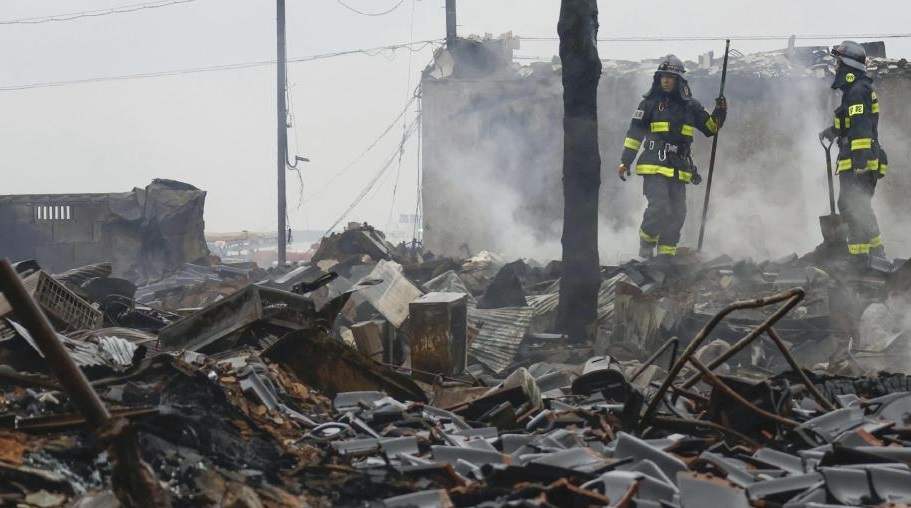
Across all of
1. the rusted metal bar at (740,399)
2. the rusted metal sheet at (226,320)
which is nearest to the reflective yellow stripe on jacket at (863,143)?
the rusted metal bar at (740,399)

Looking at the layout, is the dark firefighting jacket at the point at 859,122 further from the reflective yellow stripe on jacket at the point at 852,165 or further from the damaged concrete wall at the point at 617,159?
the damaged concrete wall at the point at 617,159

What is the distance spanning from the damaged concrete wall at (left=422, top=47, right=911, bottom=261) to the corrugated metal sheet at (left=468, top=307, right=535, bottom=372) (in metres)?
8.07

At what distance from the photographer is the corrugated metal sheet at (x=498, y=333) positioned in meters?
8.68

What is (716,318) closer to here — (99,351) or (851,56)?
(99,351)

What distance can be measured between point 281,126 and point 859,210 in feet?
48.9

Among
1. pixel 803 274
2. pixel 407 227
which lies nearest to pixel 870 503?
pixel 803 274

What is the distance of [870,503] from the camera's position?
11.5 feet

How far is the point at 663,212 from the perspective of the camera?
1125 cm

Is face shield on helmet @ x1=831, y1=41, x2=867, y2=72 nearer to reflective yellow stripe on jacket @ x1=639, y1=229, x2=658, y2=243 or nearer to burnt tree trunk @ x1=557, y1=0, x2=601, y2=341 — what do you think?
reflective yellow stripe on jacket @ x1=639, y1=229, x2=658, y2=243

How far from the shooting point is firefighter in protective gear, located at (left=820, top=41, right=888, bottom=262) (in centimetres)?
1068

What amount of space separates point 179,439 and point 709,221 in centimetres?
1626

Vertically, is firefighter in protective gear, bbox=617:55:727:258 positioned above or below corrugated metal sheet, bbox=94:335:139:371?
above

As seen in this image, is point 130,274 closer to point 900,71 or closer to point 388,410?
point 388,410

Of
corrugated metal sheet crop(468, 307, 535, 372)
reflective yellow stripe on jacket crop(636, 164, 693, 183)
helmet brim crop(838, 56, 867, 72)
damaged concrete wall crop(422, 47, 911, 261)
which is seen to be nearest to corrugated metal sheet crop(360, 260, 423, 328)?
corrugated metal sheet crop(468, 307, 535, 372)
